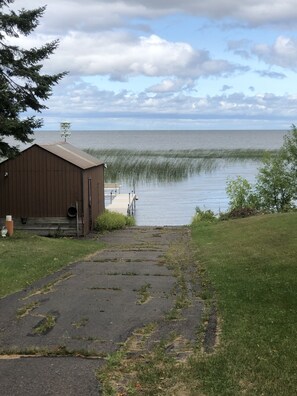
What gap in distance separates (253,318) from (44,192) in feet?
53.5

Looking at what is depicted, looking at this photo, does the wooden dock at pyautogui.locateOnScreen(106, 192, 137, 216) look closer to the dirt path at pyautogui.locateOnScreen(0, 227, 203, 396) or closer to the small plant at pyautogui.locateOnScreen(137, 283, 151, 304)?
the dirt path at pyautogui.locateOnScreen(0, 227, 203, 396)

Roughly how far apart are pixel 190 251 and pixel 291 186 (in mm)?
17237

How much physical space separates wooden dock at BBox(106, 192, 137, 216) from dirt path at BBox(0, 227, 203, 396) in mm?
21583

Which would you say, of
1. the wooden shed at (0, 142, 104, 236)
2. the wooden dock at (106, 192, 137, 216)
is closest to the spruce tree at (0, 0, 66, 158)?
the wooden shed at (0, 142, 104, 236)

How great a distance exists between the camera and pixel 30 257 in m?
13.7

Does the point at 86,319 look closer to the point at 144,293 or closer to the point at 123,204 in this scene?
the point at 144,293

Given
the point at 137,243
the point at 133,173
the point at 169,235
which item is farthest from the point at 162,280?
the point at 133,173

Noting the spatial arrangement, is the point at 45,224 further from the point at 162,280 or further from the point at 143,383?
the point at 143,383

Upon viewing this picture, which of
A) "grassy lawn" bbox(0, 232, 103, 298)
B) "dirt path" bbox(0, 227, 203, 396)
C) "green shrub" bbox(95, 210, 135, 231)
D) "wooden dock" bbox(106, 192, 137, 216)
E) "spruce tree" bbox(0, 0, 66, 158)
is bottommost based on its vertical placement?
"dirt path" bbox(0, 227, 203, 396)

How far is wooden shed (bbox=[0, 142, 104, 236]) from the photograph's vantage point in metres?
22.0

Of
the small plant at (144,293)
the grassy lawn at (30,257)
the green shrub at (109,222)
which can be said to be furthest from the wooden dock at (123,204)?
the small plant at (144,293)

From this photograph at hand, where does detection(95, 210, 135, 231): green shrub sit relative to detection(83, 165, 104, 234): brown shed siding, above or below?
below

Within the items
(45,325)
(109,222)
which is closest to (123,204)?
(109,222)

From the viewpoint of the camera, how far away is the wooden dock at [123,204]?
3484 cm
